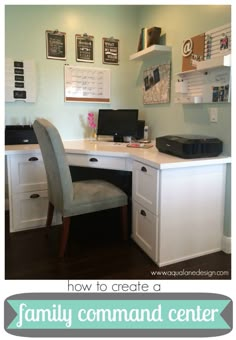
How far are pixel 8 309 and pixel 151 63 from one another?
2.53m

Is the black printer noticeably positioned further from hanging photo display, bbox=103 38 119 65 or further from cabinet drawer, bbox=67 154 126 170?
hanging photo display, bbox=103 38 119 65

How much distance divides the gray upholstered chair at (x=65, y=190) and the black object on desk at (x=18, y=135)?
625mm

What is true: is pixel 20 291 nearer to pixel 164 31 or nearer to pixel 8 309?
pixel 8 309

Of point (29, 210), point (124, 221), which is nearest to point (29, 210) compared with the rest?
point (29, 210)

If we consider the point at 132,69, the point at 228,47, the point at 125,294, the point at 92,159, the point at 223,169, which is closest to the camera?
the point at 125,294

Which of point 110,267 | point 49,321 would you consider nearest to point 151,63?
point 110,267

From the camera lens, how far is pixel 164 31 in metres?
2.60

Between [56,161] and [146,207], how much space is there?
2.38ft

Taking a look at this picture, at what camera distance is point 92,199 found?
6.68 feet

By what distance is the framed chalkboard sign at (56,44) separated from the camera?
9.06 feet

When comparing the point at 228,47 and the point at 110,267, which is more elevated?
the point at 228,47

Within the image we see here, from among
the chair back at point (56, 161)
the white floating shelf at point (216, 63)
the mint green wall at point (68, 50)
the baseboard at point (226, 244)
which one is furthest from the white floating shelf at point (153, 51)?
the baseboard at point (226, 244)

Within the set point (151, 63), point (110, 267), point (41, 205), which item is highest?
point (151, 63)

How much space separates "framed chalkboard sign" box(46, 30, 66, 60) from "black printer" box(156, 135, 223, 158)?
1588 mm
